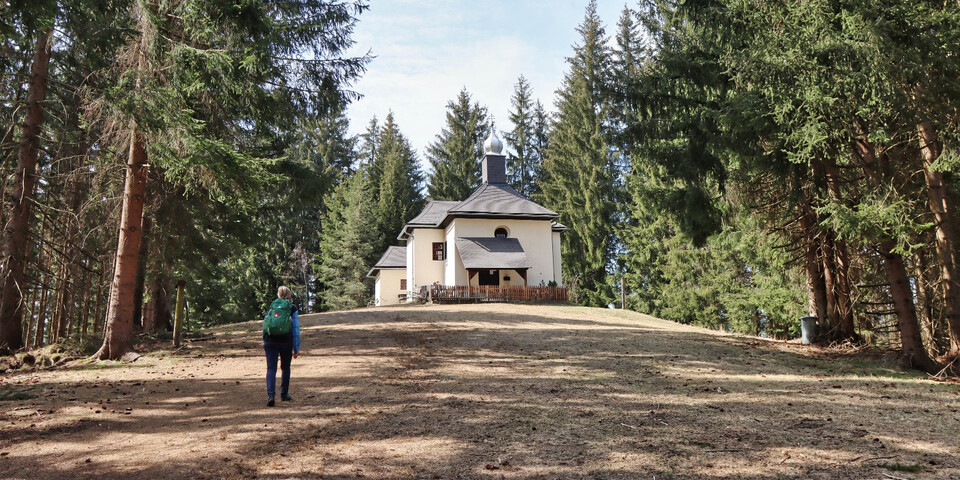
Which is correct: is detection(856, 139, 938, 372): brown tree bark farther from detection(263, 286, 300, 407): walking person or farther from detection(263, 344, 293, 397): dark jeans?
detection(263, 344, 293, 397): dark jeans

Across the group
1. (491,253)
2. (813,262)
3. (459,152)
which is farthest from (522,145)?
(813,262)

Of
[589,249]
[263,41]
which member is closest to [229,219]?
[263,41]

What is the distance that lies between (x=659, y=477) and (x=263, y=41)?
10.2m

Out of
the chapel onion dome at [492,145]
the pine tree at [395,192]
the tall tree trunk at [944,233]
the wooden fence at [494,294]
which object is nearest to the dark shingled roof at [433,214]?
the chapel onion dome at [492,145]

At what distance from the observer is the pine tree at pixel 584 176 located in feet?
135

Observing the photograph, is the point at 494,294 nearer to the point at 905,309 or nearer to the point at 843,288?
the point at 843,288

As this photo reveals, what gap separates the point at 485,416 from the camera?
23.0ft

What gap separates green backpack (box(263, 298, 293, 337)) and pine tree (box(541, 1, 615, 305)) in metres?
34.6

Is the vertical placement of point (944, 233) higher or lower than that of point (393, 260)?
lower

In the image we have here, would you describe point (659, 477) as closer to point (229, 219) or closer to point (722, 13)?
point (722, 13)

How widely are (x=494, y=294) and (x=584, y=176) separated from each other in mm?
15006

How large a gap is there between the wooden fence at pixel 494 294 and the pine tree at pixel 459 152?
2140cm

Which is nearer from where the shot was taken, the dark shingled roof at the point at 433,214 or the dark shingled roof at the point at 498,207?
the dark shingled roof at the point at 498,207

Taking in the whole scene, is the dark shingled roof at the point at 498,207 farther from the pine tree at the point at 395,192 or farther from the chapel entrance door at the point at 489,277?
the pine tree at the point at 395,192
